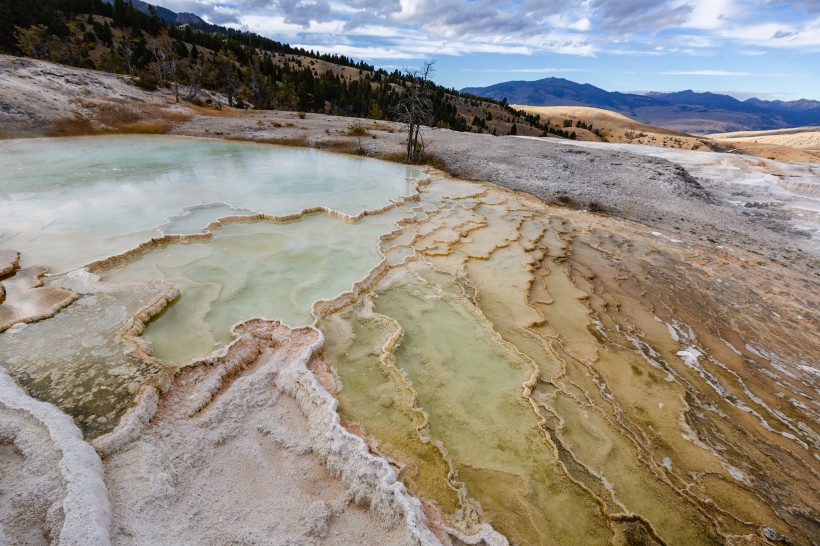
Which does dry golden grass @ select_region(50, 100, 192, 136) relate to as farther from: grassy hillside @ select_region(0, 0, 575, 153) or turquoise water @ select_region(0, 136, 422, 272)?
grassy hillside @ select_region(0, 0, 575, 153)

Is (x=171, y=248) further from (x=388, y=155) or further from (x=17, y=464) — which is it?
(x=388, y=155)

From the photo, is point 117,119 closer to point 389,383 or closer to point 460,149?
point 460,149

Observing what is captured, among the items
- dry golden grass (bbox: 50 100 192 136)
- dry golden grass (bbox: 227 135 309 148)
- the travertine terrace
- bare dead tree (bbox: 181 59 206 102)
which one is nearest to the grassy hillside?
bare dead tree (bbox: 181 59 206 102)

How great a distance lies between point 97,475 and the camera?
3992 millimetres

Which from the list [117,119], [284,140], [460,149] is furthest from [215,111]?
[460,149]

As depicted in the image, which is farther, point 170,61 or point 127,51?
point 170,61

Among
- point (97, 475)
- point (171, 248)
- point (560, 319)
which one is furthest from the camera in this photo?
point (171, 248)

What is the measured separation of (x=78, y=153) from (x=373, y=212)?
1639 cm

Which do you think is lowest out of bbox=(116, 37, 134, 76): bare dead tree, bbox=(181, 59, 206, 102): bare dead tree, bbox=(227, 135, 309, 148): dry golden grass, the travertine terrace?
the travertine terrace

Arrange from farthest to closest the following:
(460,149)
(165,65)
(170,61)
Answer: (170,61), (165,65), (460,149)

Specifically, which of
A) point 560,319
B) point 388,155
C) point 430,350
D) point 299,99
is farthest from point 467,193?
point 299,99

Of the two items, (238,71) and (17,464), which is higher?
(238,71)

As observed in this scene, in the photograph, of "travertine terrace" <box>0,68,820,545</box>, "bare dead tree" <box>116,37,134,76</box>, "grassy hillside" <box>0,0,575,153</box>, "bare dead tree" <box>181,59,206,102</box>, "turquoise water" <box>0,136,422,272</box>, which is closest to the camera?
"travertine terrace" <box>0,68,820,545</box>

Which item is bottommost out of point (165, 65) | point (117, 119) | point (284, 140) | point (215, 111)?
point (284, 140)
